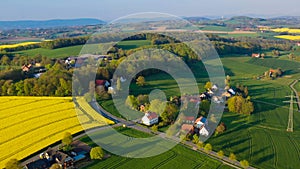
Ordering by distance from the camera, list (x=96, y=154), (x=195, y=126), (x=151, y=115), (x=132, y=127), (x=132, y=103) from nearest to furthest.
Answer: (x=96, y=154) < (x=195, y=126) < (x=132, y=127) < (x=151, y=115) < (x=132, y=103)

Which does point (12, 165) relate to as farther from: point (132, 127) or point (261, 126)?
point (261, 126)

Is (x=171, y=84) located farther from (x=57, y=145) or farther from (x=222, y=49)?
(x=222, y=49)

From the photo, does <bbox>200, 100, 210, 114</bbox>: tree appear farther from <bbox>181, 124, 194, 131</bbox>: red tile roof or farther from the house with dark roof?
the house with dark roof

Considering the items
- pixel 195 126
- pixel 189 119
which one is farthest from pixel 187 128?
pixel 189 119

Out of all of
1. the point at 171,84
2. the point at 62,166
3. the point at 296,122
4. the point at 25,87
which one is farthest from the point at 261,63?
the point at 62,166

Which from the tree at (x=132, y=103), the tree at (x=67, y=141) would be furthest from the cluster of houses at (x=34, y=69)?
the tree at (x=67, y=141)

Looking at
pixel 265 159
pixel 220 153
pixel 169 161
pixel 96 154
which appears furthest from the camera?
pixel 265 159

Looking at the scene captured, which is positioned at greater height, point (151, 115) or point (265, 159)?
point (151, 115)
